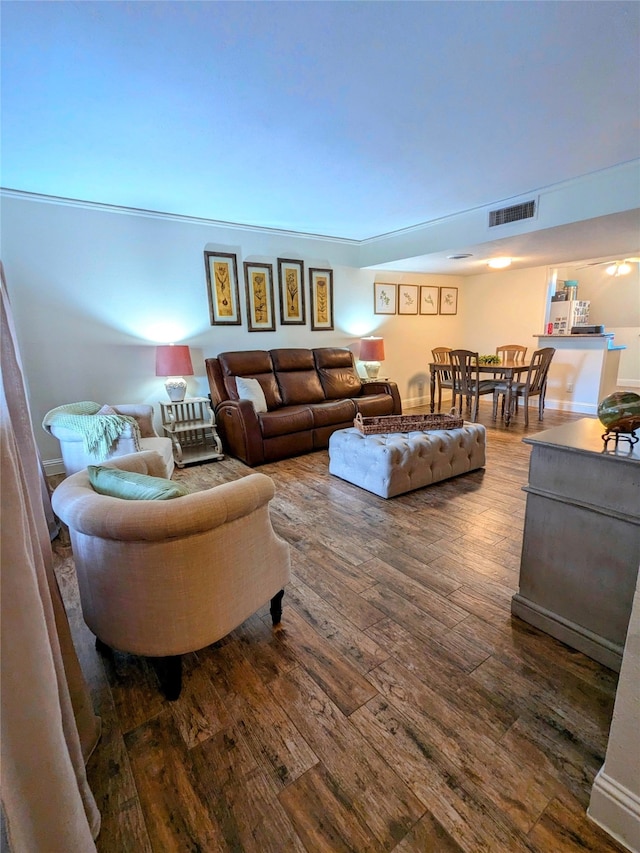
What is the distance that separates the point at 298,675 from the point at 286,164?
3.14 m

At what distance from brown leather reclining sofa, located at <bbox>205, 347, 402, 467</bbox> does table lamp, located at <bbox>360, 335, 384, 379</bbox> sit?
254 millimetres

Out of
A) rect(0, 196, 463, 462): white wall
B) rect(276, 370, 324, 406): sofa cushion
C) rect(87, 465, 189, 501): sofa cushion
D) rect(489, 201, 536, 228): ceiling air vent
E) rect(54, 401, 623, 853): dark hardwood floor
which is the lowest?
rect(54, 401, 623, 853): dark hardwood floor

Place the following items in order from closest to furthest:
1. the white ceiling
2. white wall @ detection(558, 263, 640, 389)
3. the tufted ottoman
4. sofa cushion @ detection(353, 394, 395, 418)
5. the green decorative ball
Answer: the green decorative ball → the white ceiling → the tufted ottoman → sofa cushion @ detection(353, 394, 395, 418) → white wall @ detection(558, 263, 640, 389)

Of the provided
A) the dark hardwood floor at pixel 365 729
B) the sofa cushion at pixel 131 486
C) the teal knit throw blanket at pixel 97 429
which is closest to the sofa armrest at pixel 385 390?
the dark hardwood floor at pixel 365 729

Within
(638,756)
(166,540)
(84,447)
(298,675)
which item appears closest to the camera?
(638,756)

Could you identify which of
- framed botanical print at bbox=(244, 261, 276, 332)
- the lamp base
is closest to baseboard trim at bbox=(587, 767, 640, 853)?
the lamp base

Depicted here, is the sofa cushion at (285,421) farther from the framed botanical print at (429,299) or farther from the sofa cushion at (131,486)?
the framed botanical print at (429,299)

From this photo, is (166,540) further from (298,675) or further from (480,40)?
(480,40)

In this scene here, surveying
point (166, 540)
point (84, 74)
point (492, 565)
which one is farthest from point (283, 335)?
point (166, 540)

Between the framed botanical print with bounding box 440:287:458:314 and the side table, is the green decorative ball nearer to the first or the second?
the side table

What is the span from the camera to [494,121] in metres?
2.29

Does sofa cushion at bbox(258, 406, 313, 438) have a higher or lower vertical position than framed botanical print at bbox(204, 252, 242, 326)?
lower

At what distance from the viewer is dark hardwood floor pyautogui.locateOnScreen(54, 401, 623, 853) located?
101 centimetres

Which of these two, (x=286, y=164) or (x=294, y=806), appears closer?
(x=294, y=806)
